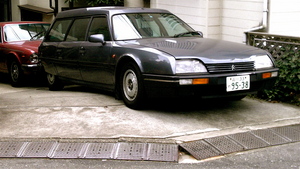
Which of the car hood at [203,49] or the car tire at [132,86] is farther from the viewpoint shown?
the car tire at [132,86]

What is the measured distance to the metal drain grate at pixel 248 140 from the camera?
4.64 meters

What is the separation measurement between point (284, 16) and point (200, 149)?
4635 mm

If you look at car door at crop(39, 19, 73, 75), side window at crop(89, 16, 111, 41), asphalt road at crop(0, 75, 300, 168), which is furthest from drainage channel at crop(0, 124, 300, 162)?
car door at crop(39, 19, 73, 75)

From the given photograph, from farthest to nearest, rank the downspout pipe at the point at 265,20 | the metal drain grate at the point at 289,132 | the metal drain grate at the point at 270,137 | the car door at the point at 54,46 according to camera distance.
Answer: the downspout pipe at the point at 265,20, the car door at the point at 54,46, the metal drain grate at the point at 289,132, the metal drain grate at the point at 270,137

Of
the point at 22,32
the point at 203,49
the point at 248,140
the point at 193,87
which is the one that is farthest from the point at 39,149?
the point at 22,32

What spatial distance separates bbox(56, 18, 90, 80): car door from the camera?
709cm

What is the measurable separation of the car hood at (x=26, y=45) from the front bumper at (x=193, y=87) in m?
4.53

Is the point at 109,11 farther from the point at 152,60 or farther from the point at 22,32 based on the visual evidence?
the point at 22,32

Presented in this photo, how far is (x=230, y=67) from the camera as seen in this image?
5.40 meters

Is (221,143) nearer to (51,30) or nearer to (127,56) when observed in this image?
(127,56)

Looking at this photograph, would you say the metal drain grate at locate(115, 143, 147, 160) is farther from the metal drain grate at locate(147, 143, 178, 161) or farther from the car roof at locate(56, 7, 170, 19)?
the car roof at locate(56, 7, 170, 19)

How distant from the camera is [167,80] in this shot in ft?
17.2

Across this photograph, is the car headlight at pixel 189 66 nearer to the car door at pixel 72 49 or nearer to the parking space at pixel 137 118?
the parking space at pixel 137 118

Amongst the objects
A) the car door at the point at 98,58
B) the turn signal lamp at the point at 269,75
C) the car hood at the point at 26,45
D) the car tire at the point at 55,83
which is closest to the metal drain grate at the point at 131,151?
the car door at the point at 98,58
